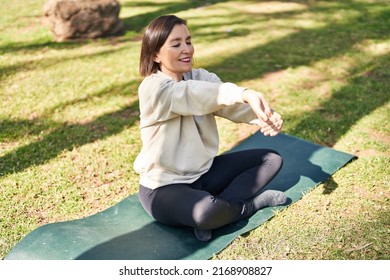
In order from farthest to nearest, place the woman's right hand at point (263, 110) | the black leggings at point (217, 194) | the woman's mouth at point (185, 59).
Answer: the woman's mouth at point (185, 59) < the black leggings at point (217, 194) < the woman's right hand at point (263, 110)

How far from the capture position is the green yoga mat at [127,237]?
125 inches

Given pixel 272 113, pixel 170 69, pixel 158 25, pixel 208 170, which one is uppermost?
pixel 158 25

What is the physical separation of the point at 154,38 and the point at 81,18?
18.4ft

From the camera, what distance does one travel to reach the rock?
840cm

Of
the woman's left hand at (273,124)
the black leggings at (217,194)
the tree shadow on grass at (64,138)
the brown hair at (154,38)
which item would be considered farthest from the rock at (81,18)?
the woman's left hand at (273,124)

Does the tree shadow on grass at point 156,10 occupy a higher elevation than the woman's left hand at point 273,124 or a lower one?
lower

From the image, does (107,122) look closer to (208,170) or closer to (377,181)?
(208,170)

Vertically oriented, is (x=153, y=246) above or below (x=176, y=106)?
below

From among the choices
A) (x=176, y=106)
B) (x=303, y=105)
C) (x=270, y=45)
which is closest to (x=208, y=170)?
(x=176, y=106)

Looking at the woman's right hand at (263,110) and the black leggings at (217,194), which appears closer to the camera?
the woman's right hand at (263,110)

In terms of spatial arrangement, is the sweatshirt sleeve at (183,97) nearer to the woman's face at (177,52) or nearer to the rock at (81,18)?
the woman's face at (177,52)

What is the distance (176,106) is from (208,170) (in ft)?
2.19

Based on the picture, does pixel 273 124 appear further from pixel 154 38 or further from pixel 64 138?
pixel 64 138
